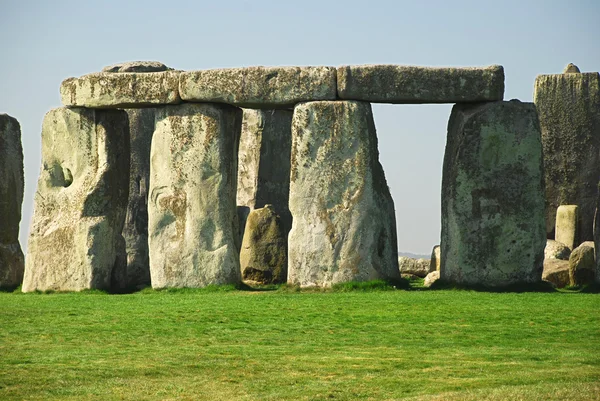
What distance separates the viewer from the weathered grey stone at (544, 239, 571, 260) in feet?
88.6

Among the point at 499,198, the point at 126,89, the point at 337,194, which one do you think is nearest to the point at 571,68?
the point at 499,198

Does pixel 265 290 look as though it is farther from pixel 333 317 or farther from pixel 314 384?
pixel 314 384

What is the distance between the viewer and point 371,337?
17.5 m

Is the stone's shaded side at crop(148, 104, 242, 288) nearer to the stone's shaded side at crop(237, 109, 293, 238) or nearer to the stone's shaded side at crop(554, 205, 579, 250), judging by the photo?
the stone's shaded side at crop(237, 109, 293, 238)

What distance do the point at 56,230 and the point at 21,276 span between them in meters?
1.99

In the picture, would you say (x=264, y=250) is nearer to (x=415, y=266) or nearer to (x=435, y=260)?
(x=435, y=260)

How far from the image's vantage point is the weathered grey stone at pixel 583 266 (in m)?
24.5

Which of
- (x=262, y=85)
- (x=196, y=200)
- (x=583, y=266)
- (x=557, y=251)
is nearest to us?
(x=262, y=85)

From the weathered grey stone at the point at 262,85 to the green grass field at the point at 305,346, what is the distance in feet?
10.6

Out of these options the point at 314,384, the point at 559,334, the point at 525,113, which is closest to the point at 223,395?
the point at 314,384

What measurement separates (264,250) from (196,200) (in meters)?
2.35

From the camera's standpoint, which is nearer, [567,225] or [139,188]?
[567,225]

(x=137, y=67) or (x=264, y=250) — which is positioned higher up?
(x=137, y=67)

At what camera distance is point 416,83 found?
23094mm
